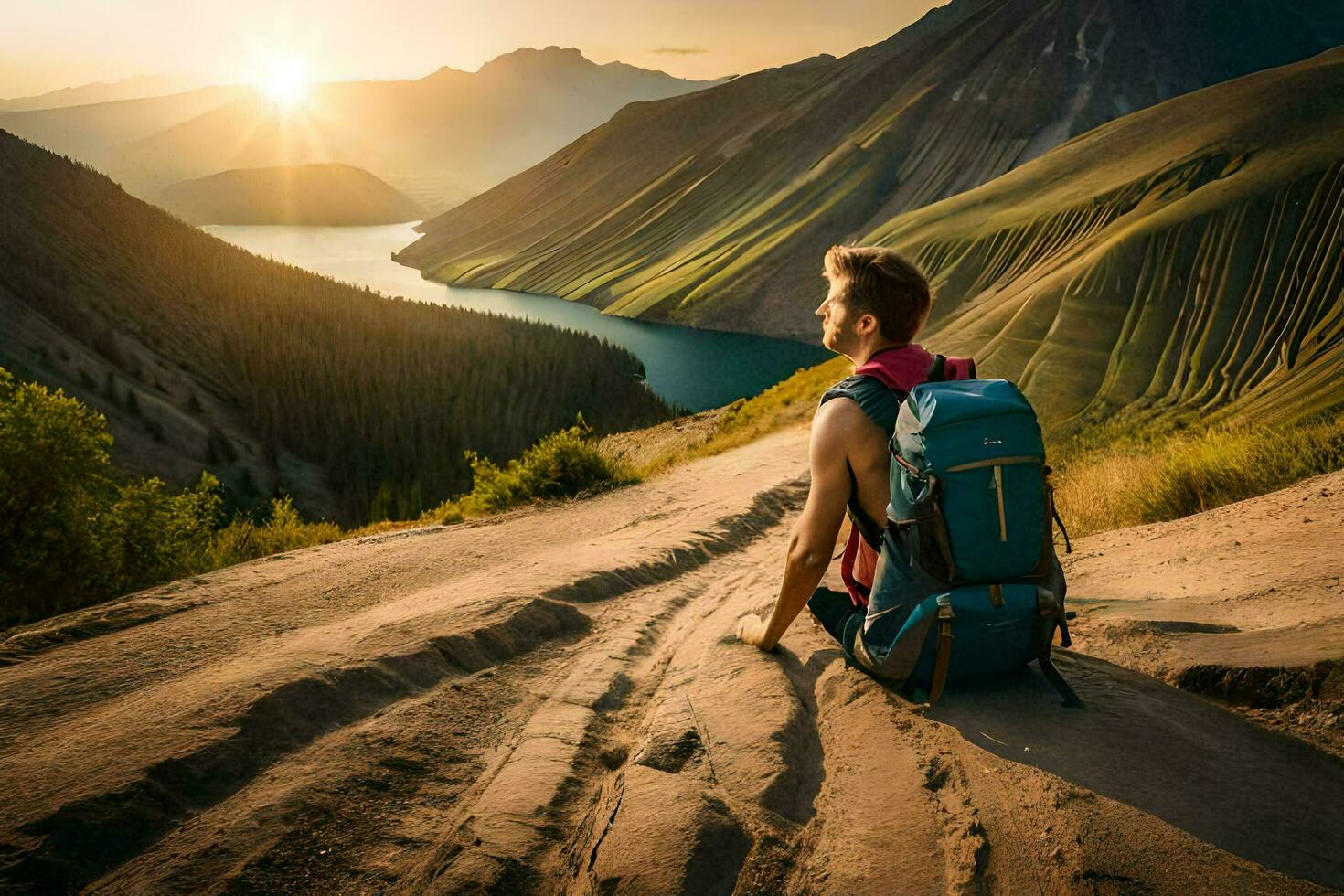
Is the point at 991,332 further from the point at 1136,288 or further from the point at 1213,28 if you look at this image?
the point at 1213,28

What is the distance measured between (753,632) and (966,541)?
1.35 meters

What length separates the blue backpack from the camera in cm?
257

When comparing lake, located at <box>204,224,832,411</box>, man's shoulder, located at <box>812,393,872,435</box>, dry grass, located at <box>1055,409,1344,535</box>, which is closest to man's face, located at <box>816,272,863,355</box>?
man's shoulder, located at <box>812,393,872,435</box>

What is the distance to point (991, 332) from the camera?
68.1 ft

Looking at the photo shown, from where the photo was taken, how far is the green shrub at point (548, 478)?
1061 cm

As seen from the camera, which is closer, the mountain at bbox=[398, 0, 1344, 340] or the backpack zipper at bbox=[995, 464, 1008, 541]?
the backpack zipper at bbox=[995, 464, 1008, 541]

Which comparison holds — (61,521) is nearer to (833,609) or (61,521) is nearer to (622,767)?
(622,767)

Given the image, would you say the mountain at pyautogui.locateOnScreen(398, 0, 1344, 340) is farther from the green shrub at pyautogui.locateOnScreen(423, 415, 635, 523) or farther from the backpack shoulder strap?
the backpack shoulder strap

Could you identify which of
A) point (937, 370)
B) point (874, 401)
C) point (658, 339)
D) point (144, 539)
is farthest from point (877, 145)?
point (874, 401)

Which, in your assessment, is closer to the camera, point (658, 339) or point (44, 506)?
point (44, 506)

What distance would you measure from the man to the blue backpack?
0.23 metres

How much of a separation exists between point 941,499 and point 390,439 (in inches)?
1060

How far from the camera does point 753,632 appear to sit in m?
3.75

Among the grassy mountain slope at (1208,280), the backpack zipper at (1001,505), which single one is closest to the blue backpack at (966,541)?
the backpack zipper at (1001,505)
